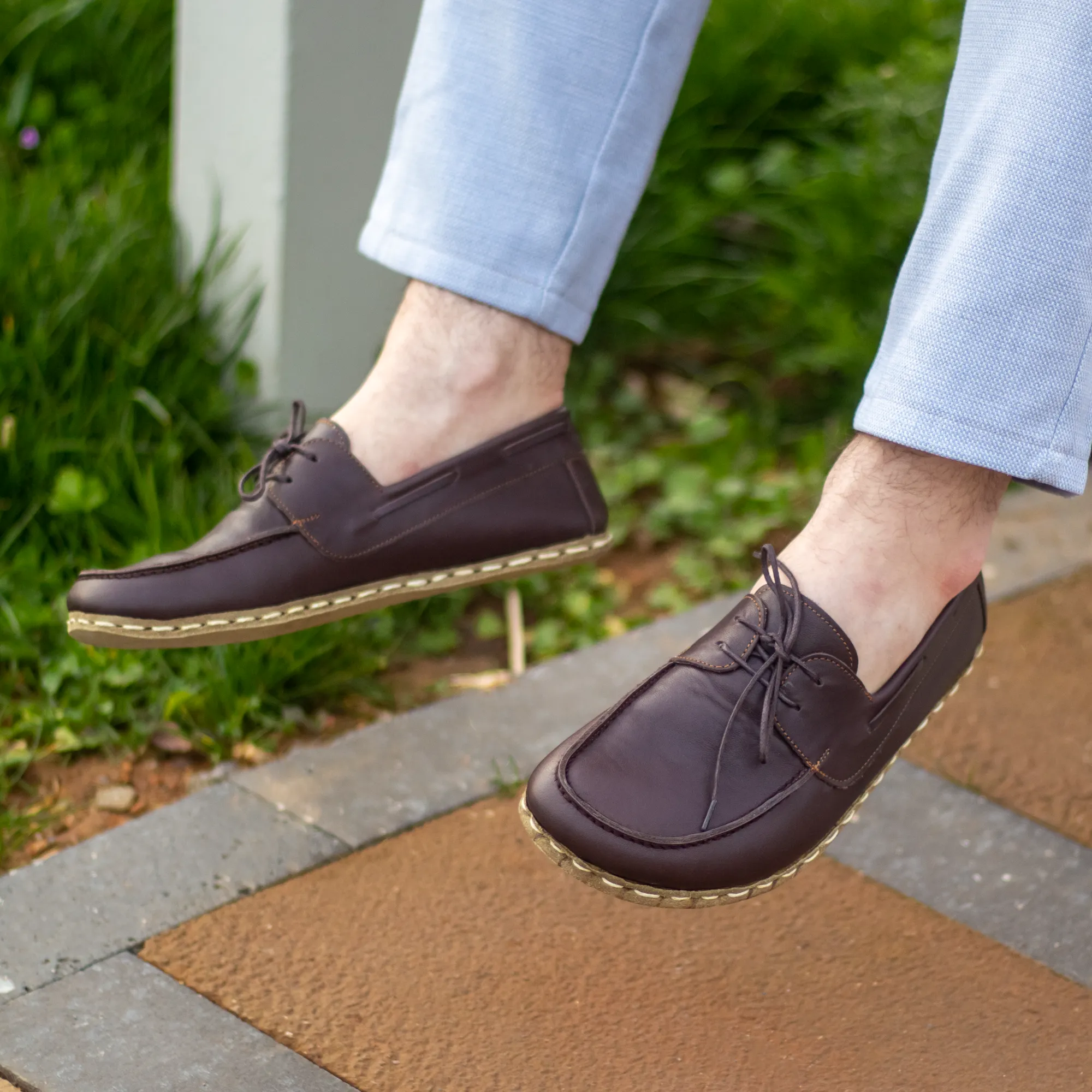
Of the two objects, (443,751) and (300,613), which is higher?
(300,613)

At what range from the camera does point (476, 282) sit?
1.45m

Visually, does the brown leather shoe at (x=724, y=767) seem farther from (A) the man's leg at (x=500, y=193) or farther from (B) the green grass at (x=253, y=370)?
(B) the green grass at (x=253, y=370)

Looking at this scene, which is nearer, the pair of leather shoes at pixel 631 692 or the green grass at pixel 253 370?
the pair of leather shoes at pixel 631 692

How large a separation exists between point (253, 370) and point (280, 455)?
0.85 meters

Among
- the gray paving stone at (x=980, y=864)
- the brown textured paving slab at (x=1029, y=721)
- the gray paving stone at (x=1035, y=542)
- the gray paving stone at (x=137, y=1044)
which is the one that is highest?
the gray paving stone at (x=1035, y=542)

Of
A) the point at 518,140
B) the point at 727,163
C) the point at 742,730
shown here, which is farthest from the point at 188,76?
the point at 742,730

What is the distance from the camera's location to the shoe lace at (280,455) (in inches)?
57.9

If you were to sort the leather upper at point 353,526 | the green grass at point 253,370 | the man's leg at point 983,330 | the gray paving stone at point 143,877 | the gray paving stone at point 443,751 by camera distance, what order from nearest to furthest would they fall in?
the man's leg at point 983,330
the gray paving stone at point 143,877
the leather upper at point 353,526
the gray paving stone at point 443,751
the green grass at point 253,370

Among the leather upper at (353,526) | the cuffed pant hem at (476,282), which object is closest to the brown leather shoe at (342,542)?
the leather upper at (353,526)

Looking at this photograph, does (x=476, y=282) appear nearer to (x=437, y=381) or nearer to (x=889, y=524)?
(x=437, y=381)

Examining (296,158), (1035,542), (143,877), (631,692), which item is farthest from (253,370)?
(1035,542)

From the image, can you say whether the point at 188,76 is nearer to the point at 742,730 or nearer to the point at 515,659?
the point at 515,659

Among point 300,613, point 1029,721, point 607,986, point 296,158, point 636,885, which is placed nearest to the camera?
point 636,885

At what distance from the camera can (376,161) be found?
231 centimetres
